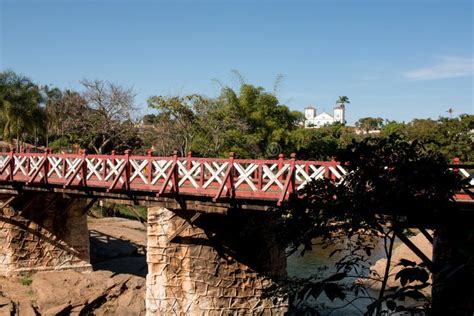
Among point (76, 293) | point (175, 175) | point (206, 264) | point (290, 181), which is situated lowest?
point (76, 293)

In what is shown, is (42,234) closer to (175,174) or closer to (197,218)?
(197,218)

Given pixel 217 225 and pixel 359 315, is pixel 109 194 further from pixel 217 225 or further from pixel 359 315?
pixel 359 315

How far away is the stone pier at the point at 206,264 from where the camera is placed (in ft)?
42.8

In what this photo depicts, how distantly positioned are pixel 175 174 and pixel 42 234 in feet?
28.5

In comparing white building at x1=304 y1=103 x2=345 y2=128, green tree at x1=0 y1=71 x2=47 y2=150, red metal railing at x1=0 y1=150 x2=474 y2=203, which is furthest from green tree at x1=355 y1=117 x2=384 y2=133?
red metal railing at x1=0 y1=150 x2=474 y2=203

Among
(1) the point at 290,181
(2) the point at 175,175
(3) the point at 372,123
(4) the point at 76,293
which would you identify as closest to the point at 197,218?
(2) the point at 175,175

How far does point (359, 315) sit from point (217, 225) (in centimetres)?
788

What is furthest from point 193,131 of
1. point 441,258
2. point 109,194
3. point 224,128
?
point 441,258

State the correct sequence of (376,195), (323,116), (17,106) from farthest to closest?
(323,116) < (17,106) < (376,195)

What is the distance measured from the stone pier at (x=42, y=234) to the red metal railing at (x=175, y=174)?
138 centimetres

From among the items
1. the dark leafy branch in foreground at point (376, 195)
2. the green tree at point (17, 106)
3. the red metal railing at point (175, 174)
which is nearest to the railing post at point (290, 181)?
the red metal railing at point (175, 174)

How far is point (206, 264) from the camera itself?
515 inches

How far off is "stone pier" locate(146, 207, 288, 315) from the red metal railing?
989mm

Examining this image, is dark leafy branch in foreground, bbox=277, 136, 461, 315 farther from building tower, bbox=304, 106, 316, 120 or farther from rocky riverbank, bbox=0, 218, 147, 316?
building tower, bbox=304, 106, 316, 120
